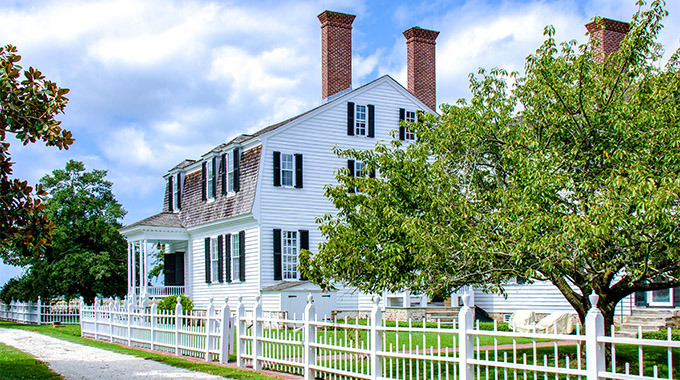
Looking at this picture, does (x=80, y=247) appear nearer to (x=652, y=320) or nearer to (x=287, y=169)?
(x=287, y=169)

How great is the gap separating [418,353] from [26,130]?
6449 millimetres

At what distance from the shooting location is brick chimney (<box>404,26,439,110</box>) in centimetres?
3050

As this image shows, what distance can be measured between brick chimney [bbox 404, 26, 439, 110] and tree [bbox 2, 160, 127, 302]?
636 inches

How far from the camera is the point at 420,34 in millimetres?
30547

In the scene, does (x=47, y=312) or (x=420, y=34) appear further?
(x=47, y=312)

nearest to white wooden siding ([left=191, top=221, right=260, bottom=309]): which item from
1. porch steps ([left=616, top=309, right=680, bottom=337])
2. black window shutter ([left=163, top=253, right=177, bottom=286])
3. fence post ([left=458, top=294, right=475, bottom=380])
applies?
black window shutter ([left=163, top=253, right=177, bottom=286])

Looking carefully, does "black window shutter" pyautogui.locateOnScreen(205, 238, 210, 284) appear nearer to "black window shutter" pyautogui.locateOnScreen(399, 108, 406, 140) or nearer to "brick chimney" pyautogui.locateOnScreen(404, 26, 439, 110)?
"black window shutter" pyautogui.locateOnScreen(399, 108, 406, 140)

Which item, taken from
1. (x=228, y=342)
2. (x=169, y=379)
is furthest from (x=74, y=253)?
(x=169, y=379)

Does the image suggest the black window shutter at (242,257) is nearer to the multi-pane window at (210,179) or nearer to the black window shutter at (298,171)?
the black window shutter at (298,171)

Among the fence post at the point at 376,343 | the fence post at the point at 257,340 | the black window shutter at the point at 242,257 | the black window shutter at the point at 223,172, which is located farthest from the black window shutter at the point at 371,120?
the fence post at the point at 376,343

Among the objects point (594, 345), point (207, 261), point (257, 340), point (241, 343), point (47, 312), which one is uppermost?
point (207, 261)

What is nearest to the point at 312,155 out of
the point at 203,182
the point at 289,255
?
the point at 289,255

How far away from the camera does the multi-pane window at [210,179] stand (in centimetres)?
2923

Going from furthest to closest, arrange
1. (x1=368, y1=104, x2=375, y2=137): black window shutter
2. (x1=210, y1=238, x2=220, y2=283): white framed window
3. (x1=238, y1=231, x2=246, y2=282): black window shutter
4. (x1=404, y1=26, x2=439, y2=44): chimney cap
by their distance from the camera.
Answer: (x1=404, y1=26, x2=439, y2=44): chimney cap < (x1=210, y1=238, x2=220, y2=283): white framed window < (x1=368, y1=104, x2=375, y2=137): black window shutter < (x1=238, y1=231, x2=246, y2=282): black window shutter
